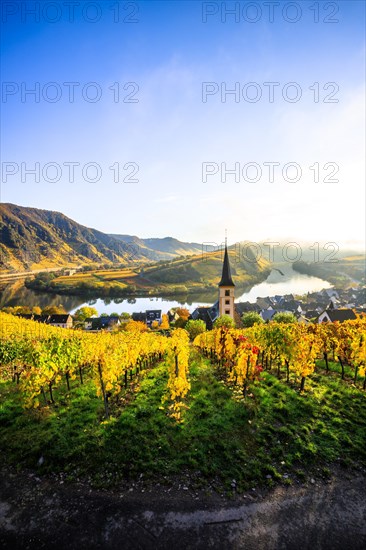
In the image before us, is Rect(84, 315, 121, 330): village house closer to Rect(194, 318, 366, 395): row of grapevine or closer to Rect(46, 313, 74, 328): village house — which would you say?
Rect(46, 313, 74, 328): village house

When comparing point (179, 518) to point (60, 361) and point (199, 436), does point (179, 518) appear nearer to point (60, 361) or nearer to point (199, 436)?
point (199, 436)

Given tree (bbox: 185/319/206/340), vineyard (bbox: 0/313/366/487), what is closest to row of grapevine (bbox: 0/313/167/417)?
vineyard (bbox: 0/313/366/487)

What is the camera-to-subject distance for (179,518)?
848 centimetres

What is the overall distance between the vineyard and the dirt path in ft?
2.84

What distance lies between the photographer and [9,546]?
7.76 m

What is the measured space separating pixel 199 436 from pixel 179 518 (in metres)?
4.19

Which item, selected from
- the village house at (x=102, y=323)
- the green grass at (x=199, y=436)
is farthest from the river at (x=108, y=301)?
the green grass at (x=199, y=436)

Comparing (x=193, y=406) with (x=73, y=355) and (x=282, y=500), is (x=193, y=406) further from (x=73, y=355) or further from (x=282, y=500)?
(x=73, y=355)

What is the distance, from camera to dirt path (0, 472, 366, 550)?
779 cm

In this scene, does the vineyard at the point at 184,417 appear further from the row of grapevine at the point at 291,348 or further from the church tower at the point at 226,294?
the church tower at the point at 226,294

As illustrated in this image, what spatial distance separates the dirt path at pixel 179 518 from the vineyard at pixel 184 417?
0.87 m

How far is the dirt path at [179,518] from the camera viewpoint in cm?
779

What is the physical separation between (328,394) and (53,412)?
16621 millimetres

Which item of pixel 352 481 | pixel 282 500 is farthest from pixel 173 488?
pixel 352 481
